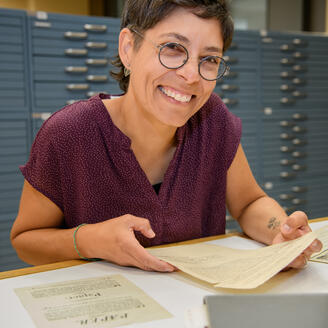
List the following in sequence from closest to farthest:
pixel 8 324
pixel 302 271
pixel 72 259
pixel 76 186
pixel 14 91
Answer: pixel 8 324 < pixel 302 271 < pixel 72 259 < pixel 76 186 < pixel 14 91

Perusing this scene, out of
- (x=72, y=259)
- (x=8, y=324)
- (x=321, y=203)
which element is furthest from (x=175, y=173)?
(x=321, y=203)

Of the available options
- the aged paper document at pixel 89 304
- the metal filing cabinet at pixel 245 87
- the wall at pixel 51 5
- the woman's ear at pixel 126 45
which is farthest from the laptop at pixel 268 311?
→ the wall at pixel 51 5

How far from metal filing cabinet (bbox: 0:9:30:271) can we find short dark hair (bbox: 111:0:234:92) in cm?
155

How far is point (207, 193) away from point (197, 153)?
0.14m

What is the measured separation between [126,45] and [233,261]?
1.93 feet

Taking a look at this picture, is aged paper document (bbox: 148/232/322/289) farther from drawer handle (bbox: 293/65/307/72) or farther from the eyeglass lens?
drawer handle (bbox: 293/65/307/72)

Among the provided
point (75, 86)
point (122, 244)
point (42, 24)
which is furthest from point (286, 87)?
point (122, 244)

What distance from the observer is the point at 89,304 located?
0.74 m

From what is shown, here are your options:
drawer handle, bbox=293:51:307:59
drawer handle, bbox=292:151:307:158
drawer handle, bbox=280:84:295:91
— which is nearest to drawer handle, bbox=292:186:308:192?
drawer handle, bbox=292:151:307:158

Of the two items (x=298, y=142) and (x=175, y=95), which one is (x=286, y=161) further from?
(x=175, y=95)

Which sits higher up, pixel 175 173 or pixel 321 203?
pixel 175 173

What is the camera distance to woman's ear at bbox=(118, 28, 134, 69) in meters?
1.11

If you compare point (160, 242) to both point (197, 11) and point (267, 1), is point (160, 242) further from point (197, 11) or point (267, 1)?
point (267, 1)

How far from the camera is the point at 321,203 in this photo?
3.77 metres
